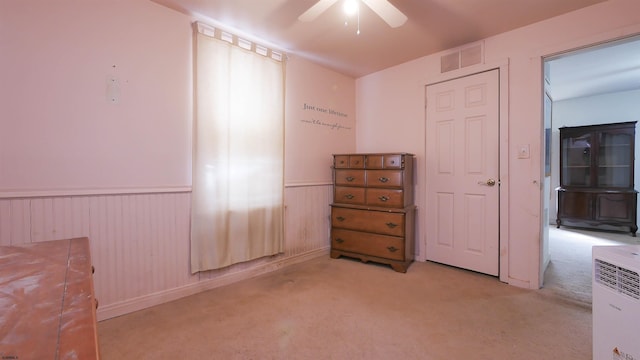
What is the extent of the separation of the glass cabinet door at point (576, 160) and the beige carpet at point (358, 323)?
369 centimetres

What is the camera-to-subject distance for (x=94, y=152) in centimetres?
200

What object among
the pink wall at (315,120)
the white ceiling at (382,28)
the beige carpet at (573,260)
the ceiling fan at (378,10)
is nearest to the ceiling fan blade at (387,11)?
the ceiling fan at (378,10)

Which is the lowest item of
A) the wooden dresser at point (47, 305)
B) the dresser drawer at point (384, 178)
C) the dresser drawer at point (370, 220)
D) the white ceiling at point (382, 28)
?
the dresser drawer at point (370, 220)

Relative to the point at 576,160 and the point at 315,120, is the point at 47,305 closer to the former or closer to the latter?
the point at 315,120

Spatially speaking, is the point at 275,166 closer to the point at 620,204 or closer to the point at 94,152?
the point at 94,152

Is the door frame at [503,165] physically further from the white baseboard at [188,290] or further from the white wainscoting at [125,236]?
the white wainscoting at [125,236]

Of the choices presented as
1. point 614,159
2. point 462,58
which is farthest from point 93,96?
point 614,159

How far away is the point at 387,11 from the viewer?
190 cm

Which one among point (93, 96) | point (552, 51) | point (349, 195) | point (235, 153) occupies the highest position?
point (552, 51)

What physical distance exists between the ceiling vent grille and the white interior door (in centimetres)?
15

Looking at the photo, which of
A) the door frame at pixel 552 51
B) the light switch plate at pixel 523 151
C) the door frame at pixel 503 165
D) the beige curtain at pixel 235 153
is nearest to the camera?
the door frame at pixel 552 51

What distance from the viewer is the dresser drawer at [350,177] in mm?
3344


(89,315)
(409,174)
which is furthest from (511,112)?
(89,315)

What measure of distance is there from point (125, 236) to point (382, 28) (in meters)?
2.82
